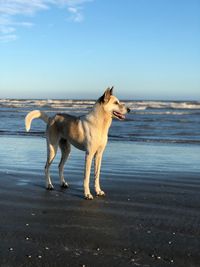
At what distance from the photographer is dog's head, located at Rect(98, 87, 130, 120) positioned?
24.7ft

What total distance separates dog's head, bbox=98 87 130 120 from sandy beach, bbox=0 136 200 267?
1340 mm

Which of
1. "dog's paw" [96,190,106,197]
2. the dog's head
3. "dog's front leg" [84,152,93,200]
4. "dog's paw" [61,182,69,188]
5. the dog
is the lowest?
"dog's paw" [61,182,69,188]

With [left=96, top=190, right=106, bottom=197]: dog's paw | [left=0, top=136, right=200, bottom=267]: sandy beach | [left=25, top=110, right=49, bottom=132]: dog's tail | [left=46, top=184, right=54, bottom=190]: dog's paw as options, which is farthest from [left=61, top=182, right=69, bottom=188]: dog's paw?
[left=25, top=110, right=49, bottom=132]: dog's tail

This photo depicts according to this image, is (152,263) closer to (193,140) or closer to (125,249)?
(125,249)

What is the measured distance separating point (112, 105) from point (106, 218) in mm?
2279

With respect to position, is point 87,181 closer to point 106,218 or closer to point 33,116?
point 106,218

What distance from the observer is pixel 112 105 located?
7.64 metres

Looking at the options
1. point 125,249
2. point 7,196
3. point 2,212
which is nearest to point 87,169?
point 7,196

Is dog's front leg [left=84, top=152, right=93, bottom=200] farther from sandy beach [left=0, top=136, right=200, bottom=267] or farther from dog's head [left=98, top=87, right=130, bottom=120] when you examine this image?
dog's head [left=98, top=87, right=130, bottom=120]

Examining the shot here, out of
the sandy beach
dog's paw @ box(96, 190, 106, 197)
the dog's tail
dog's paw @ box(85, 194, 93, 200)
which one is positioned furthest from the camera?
the dog's tail

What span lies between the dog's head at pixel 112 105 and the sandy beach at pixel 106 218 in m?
1.34

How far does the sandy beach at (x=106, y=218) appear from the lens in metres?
4.51

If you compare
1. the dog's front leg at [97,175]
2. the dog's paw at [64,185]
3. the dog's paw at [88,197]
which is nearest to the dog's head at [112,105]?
the dog's front leg at [97,175]

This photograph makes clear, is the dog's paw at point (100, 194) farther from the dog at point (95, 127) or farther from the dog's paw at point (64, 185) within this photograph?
the dog's paw at point (64, 185)
